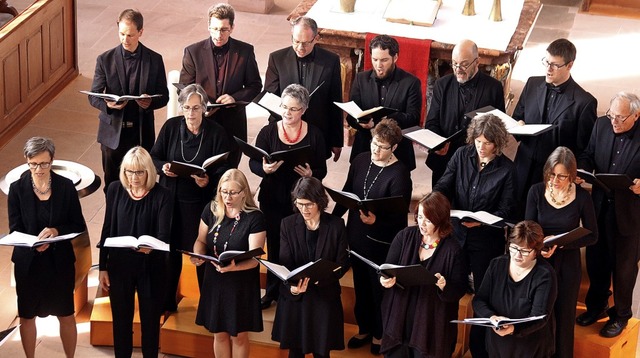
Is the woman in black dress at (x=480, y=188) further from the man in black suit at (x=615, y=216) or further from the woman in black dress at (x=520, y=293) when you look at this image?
the man in black suit at (x=615, y=216)

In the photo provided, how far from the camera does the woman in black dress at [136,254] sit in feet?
22.6

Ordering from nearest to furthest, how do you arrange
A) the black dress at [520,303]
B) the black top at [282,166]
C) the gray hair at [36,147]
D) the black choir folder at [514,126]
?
the black dress at [520,303]
the gray hair at [36,147]
the black choir folder at [514,126]
the black top at [282,166]

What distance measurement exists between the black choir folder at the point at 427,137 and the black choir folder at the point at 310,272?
3.51ft

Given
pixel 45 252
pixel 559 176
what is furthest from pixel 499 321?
pixel 45 252

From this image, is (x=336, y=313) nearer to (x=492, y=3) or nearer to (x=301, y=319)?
(x=301, y=319)

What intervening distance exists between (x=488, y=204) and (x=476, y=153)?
0.31 m

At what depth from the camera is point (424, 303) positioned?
21.9ft

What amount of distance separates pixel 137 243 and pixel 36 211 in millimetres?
654

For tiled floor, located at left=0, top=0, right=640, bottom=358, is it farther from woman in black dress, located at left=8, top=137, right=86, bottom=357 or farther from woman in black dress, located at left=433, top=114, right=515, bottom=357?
woman in black dress, located at left=433, top=114, right=515, bottom=357

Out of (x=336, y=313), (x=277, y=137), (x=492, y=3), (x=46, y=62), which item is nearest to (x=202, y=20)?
(x=46, y=62)

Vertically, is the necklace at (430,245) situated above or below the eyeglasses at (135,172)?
below

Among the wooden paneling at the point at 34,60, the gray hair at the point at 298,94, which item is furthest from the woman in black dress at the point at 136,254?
the wooden paneling at the point at 34,60

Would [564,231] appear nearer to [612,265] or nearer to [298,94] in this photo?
[612,265]

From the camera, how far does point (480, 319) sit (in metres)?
6.45
